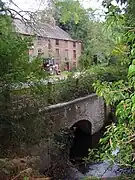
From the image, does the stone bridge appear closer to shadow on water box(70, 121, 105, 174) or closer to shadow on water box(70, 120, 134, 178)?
shadow on water box(70, 120, 134, 178)

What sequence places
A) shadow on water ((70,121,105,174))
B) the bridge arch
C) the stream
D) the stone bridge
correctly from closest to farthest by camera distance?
the stream, the stone bridge, shadow on water ((70,121,105,174)), the bridge arch

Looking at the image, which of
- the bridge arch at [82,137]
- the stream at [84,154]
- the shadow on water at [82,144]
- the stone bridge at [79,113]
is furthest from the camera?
the bridge arch at [82,137]

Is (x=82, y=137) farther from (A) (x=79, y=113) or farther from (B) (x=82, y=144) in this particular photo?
(A) (x=79, y=113)

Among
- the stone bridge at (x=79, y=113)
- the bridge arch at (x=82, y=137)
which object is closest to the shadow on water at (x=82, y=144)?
the bridge arch at (x=82, y=137)

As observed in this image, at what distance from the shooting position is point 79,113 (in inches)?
402

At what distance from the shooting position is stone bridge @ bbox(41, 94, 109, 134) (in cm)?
801

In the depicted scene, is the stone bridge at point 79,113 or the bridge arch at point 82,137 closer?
the stone bridge at point 79,113

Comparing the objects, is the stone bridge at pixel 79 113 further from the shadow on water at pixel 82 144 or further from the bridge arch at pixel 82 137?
the shadow on water at pixel 82 144

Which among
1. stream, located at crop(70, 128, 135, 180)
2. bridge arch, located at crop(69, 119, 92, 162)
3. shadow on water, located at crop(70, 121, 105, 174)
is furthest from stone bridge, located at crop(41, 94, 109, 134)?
stream, located at crop(70, 128, 135, 180)

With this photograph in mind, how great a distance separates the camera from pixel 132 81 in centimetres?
184

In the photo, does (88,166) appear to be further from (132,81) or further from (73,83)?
(132,81)

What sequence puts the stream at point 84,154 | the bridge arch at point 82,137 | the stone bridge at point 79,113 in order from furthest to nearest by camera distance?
the bridge arch at point 82,137 → the stone bridge at point 79,113 → the stream at point 84,154

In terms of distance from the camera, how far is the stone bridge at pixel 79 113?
26.3ft

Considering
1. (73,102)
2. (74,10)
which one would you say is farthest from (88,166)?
(74,10)
